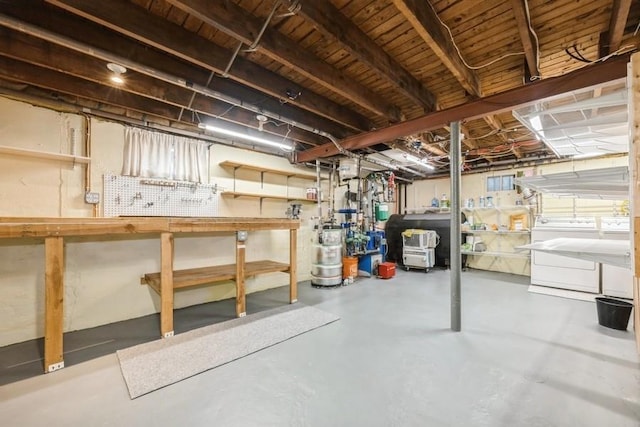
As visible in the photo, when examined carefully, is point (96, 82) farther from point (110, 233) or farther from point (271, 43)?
point (271, 43)

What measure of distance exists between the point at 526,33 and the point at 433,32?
0.80 meters

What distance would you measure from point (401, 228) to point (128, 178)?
20.9ft

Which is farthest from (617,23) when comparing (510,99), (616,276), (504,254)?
(504,254)

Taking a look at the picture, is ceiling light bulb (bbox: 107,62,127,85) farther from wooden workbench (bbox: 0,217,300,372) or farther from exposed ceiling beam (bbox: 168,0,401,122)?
wooden workbench (bbox: 0,217,300,372)

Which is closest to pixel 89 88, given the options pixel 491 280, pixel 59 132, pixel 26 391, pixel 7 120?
pixel 59 132

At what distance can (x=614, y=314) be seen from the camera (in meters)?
3.15

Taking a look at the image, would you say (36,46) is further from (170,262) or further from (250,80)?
(170,262)

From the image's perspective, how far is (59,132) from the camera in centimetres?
317

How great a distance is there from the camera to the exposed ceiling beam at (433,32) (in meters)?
1.87

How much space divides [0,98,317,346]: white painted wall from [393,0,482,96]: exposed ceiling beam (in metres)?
3.79

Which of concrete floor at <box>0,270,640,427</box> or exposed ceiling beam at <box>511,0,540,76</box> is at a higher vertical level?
exposed ceiling beam at <box>511,0,540,76</box>

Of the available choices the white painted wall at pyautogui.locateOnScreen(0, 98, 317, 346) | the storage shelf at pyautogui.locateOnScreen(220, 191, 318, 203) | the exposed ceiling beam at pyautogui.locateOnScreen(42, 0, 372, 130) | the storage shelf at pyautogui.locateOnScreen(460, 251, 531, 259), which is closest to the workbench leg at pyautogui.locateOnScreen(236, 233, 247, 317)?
the white painted wall at pyautogui.locateOnScreen(0, 98, 317, 346)

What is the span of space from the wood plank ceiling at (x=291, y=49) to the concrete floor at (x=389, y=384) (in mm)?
2592

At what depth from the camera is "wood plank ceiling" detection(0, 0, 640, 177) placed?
2039 mm
